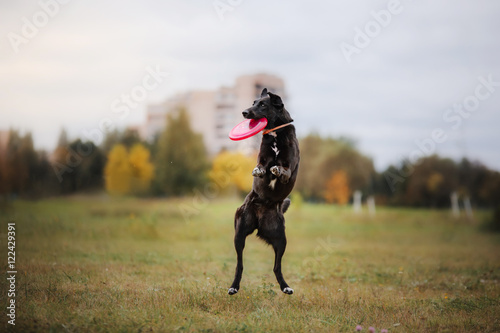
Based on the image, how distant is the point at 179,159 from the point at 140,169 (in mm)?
3128

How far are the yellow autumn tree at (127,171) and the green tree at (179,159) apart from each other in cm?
103

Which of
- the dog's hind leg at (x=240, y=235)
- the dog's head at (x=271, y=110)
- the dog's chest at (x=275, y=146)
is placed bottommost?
the dog's hind leg at (x=240, y=235)

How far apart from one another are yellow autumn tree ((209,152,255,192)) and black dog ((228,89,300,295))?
915 inches

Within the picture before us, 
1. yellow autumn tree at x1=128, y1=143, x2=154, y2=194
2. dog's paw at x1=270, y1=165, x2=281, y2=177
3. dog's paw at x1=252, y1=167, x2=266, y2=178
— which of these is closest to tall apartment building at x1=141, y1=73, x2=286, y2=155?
yellow autumn tree at x1=128, y1=143, x2=154, y2=194

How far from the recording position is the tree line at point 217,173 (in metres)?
28.6

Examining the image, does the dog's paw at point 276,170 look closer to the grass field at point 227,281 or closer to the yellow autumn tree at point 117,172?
the grass field at point 227,281

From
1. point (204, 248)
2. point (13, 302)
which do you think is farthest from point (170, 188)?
point (13, 302)

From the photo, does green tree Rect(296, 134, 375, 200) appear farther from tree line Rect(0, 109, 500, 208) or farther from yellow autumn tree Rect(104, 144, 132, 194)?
yellow autumn tree Rect(104, 144, 132, 194)

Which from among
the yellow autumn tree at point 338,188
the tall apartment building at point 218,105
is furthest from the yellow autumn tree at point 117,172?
the tall apartment building at point 218,105

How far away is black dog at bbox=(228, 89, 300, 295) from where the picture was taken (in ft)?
21.0

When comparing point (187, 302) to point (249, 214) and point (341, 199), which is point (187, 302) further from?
point (341, 199)

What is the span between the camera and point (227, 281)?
9.02 meters

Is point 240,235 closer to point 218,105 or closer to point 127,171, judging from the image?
point 127,171

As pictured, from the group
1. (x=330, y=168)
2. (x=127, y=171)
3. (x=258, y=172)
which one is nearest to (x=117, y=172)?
(x=127, y=171)
